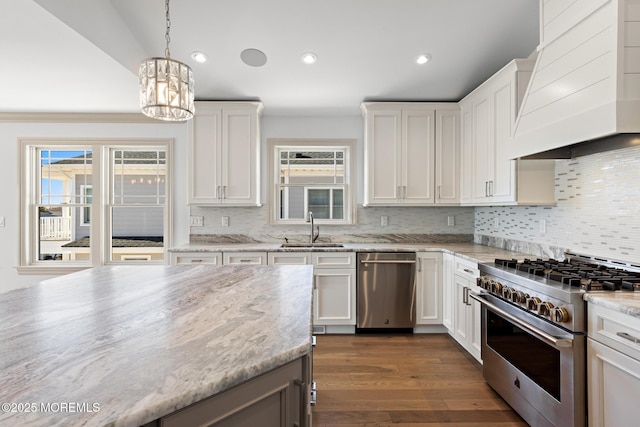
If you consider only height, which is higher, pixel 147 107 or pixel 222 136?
pixel 222 136

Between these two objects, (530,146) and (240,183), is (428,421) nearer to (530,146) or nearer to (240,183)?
(530,146)

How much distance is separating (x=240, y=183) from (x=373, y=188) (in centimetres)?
149

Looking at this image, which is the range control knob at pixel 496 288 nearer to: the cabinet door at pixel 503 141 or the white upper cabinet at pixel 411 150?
the cabinet door at pixel 503 141

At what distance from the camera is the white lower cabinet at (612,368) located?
134 centimetres

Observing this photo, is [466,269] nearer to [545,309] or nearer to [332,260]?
[545,309]

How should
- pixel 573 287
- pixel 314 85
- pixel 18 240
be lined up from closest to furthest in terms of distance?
pixel 573 287, pixel 314 85, pixel 18 240

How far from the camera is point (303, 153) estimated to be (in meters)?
4.13

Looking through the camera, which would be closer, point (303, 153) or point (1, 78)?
point (1, 78)

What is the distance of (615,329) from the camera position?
4.66 feet

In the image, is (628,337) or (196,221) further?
(196,221)

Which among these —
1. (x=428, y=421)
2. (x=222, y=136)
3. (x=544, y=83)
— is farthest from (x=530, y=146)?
A: (x=222, y=136)

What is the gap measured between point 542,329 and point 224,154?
10.4ft

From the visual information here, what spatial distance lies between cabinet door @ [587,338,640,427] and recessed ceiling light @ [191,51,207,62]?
3.53m

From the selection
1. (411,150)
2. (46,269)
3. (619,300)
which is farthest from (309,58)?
(46,269)
